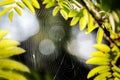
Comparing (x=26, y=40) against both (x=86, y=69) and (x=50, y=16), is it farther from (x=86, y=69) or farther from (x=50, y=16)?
(x=86, y=69)

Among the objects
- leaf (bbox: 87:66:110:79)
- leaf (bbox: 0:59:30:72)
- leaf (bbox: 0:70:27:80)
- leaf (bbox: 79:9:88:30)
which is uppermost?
leaf (bbox: 0:59:30:72)

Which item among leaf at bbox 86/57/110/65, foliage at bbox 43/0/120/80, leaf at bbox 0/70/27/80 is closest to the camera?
leaf at bbox 0/70/27/80

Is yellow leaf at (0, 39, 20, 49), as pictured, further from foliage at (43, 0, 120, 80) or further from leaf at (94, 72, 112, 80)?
leaf at (94, 72, 112, 80)

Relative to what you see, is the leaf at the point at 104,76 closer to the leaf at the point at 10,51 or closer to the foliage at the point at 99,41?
the foliage at the point at 99,41

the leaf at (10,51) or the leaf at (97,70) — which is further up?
the leaf at (10,51)

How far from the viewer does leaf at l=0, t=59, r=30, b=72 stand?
20.4 inches

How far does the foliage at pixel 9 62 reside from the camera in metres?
0.52

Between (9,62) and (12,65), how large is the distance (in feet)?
0.07

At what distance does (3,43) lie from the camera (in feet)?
1.86

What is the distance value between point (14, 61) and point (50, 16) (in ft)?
21.6

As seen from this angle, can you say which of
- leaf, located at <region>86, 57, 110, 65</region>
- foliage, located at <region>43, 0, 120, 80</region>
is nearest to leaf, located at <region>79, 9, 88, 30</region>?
foliage, located at <region>43, 0, 120, 80</region>

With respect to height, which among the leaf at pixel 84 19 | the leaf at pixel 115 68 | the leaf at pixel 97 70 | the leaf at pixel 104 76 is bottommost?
the leaf at pixel 104 76

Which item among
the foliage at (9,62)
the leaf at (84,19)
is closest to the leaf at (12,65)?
the foliage at (9,62)

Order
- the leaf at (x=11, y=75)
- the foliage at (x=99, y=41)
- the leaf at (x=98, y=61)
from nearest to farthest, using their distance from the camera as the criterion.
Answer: the leaf at (x=11, y=75), the foliage at (x=99, y=41), the leaf at (x=98, y=61)
